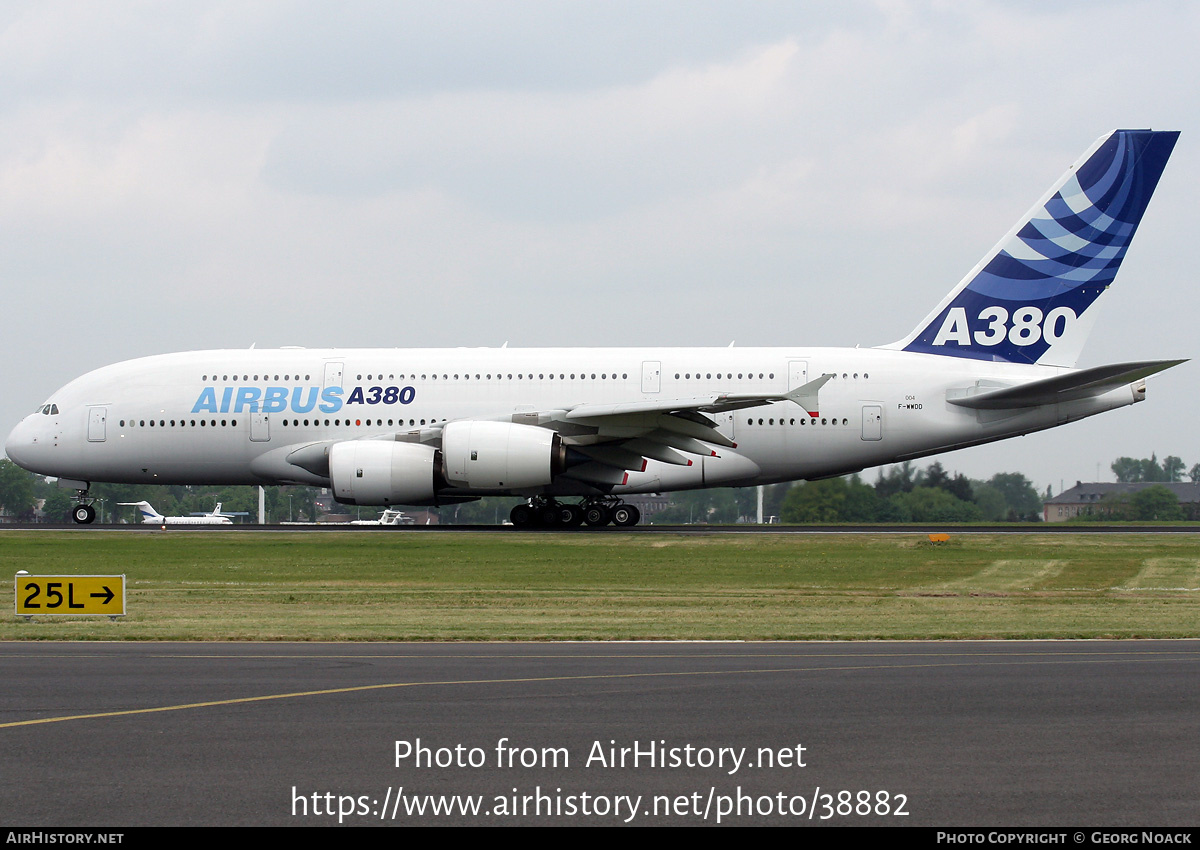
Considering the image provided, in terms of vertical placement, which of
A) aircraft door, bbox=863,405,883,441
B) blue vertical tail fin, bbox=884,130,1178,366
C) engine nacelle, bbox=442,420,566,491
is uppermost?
blue vertical tail fin, bbox=884,130,1178,366

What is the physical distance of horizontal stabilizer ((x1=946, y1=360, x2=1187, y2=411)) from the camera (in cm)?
3189

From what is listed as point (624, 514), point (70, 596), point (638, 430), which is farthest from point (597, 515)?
point (70, 596)

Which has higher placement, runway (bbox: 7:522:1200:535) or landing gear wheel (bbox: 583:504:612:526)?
landing gear wheel (bbox: 583:504:612:526)

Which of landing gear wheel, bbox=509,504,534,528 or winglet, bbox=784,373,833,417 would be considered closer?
winglet, bbox=784,373,833,417

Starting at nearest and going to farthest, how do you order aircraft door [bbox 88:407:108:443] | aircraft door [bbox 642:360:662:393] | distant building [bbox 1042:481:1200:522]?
aircraft door [bbox 642:360:662:393] < aircraft door [bbox 88:407:108:443] < distant building [bbox 1042:481:1200:522]

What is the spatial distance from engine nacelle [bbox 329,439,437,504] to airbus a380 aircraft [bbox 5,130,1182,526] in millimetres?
312

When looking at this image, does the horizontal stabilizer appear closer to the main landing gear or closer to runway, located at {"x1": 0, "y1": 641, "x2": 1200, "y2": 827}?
the main landing gear

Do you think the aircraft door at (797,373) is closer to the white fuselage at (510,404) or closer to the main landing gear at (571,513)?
the white fuselage at (510,404)

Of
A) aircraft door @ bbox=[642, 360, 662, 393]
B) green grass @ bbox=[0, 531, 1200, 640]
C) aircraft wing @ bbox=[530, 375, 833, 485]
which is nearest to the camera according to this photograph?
green grass @ bbox=[0, 531, 1200, 640]

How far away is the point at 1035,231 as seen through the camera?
3656 centimetres

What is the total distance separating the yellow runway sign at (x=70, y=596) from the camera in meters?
17.6

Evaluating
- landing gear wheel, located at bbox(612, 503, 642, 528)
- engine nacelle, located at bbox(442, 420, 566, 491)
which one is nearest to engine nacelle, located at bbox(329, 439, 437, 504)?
engine nacelle, located at bbox(442, 420, 566, 491)

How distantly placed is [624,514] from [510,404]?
14.4 feet

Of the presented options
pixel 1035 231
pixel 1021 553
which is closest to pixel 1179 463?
pixel 1035 231
